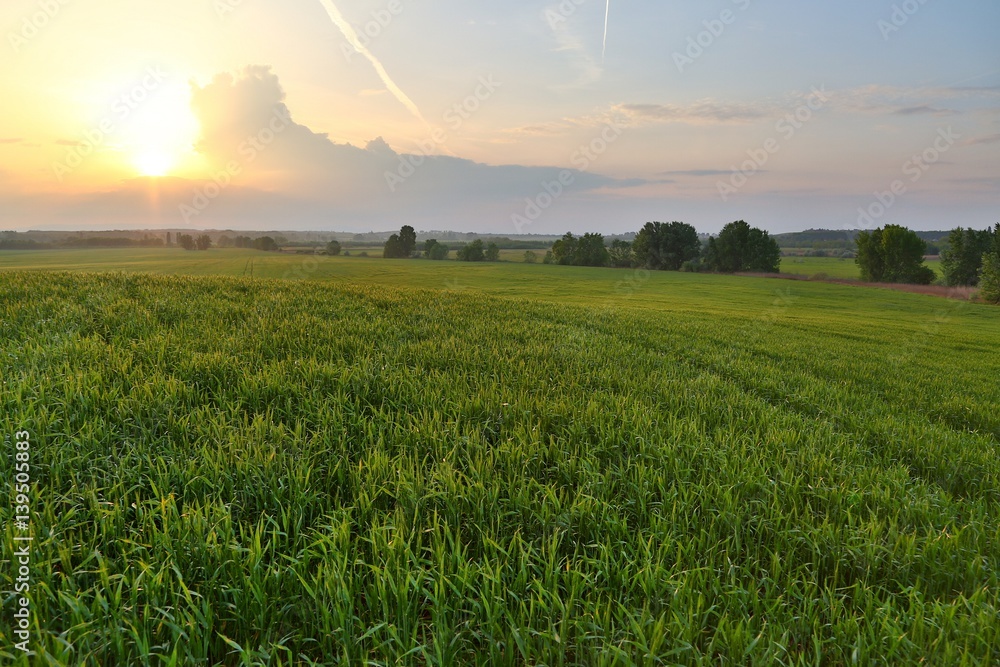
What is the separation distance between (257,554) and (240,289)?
1063cm

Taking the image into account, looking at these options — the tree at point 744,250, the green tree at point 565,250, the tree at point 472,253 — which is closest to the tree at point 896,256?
the tree at point 744,250

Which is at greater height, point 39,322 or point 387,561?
point 39,322

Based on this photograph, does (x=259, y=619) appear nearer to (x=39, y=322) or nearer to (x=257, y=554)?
(x=257, y=554)

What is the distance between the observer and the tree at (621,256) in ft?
353

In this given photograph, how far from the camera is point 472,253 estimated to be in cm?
11006

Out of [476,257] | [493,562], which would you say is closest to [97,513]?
[493,562]

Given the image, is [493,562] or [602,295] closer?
[493,562]

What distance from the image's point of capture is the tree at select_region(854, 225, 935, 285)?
8706 cm

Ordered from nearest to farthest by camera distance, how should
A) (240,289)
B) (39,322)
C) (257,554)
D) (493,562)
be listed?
(257,554)
(493,562)
(39,322)
(240,289)

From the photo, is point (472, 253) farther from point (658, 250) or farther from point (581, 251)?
point (658, 250)

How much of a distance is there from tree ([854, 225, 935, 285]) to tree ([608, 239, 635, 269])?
47.3 m

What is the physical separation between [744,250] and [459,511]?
378 feet

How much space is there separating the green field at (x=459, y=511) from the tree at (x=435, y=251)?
10572cm

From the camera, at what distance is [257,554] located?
2.34 meters
